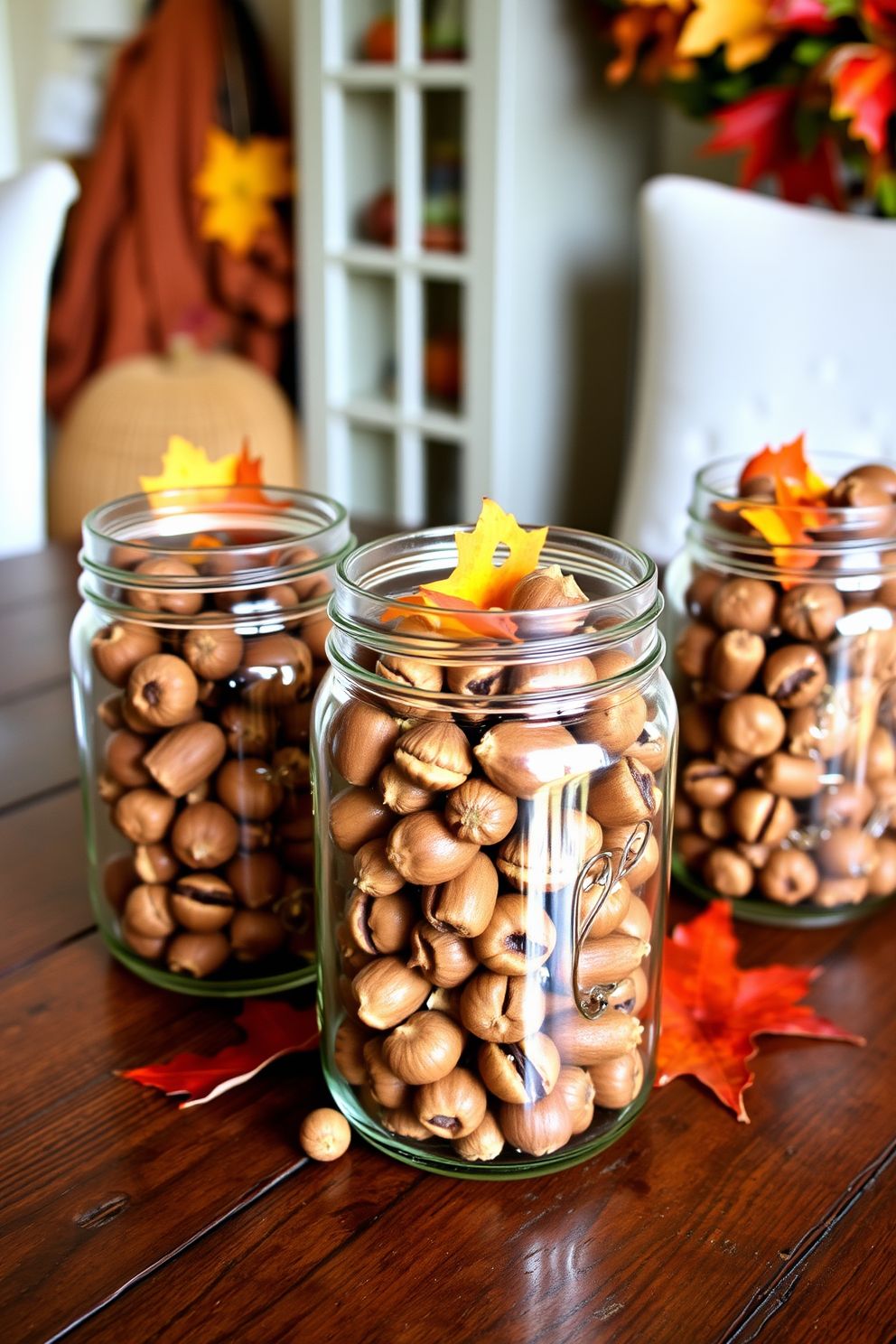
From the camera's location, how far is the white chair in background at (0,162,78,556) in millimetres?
1514

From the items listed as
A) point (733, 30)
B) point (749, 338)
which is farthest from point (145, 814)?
point (733, 30)

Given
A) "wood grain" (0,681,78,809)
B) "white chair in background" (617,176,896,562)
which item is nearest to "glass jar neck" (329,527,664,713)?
"wood grain" (0,681,78,809)

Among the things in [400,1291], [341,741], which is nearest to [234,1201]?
[400,1291]

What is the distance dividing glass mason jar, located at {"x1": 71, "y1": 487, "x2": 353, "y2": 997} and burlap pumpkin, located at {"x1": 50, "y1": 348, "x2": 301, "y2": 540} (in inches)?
72.4

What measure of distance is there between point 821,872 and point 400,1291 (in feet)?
1.14

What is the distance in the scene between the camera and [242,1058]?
600 millimetres

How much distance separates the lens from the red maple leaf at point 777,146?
5.09ft

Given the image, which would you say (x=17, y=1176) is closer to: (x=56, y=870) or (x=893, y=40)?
(x=56, y=870)

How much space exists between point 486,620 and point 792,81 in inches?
52.7

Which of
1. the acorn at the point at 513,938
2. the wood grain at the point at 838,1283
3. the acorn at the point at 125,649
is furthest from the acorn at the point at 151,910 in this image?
the wood grain at the point at 838,1283

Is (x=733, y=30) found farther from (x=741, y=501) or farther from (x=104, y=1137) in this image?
(x=104, y=1137)

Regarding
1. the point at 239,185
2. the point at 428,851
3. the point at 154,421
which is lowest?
the point at 154,421

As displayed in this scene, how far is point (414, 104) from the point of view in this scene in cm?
221

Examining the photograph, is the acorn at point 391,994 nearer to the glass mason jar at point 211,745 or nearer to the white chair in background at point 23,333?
the glass mason jar at point 211,745
